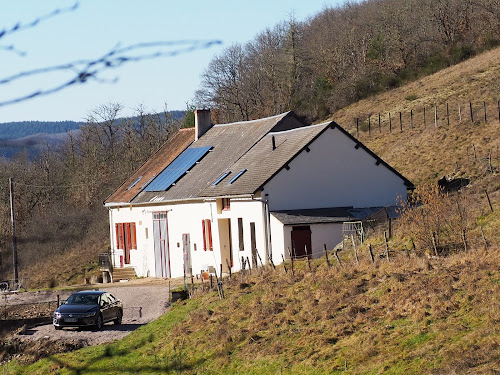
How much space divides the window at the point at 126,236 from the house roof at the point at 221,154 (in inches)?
87.8

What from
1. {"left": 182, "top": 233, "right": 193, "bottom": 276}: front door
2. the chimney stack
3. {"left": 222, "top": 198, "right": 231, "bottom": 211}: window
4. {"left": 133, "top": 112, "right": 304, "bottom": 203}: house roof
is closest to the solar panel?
{"left": 133, "top": 112, "right": 304, "bottom": 203}: house roof

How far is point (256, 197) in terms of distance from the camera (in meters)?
35.5

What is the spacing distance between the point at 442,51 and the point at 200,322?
60193mm

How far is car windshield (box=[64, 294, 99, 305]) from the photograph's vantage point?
94.9 ft

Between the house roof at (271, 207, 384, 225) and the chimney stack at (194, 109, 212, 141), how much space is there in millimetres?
14791

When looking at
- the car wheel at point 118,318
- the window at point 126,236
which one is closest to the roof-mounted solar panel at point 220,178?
the window at point 126,236

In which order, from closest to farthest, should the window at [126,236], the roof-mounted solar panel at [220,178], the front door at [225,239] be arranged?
the front door at [225,239], the roof-mounted solar panel at [220,178], the window at [126,236]

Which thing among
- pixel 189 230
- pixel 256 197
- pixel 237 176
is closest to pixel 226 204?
pixel 237 176

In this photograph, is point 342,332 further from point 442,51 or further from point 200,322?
point 442,51

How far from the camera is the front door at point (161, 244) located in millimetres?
42906

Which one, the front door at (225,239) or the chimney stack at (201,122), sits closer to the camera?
the front door at (225,239)

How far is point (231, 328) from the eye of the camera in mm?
21703

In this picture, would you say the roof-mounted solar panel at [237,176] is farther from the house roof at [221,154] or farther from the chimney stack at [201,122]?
the chimney stack at [201,122]

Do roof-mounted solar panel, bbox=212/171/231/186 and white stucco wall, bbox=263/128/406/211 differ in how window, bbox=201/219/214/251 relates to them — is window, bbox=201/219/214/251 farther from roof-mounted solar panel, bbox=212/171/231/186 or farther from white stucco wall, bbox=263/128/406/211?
white stucco wall, bbox=263/128/406/211
